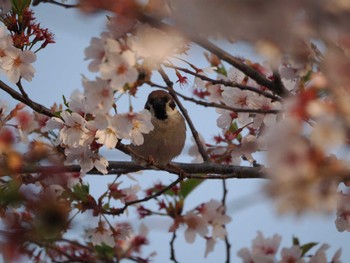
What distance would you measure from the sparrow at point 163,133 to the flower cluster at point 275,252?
1121 millimetres

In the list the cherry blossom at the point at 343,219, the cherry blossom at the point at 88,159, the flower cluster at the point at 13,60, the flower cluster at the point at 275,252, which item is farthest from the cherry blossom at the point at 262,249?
the flower cluster at the point at 13,60

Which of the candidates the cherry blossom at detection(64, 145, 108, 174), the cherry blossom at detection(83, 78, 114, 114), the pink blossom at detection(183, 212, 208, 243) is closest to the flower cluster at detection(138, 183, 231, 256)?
the pink blossom at detection(183, 212, 208, 243)

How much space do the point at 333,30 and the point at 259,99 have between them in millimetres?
1844

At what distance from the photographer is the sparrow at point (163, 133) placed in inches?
155

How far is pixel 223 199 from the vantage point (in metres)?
3.76

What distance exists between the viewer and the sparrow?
3.93 m

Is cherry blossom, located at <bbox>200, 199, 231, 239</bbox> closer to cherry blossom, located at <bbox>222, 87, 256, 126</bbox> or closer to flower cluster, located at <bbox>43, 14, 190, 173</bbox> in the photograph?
cherry blossom, located at <bbox>222, 87, 256, 126</bbox>

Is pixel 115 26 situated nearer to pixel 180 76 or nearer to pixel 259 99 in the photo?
pixel 180 76

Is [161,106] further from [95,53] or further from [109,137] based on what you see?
[95,53]

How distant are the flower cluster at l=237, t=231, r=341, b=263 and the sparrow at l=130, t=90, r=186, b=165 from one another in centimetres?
112

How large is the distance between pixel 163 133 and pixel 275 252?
1374 mm

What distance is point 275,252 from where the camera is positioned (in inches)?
114

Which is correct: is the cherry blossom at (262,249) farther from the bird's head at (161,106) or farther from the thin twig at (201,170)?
the bird's head at (161,106)

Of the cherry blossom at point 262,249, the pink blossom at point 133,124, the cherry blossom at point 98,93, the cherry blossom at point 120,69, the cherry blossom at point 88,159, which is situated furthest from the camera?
the cherry blossom at point 262,249
